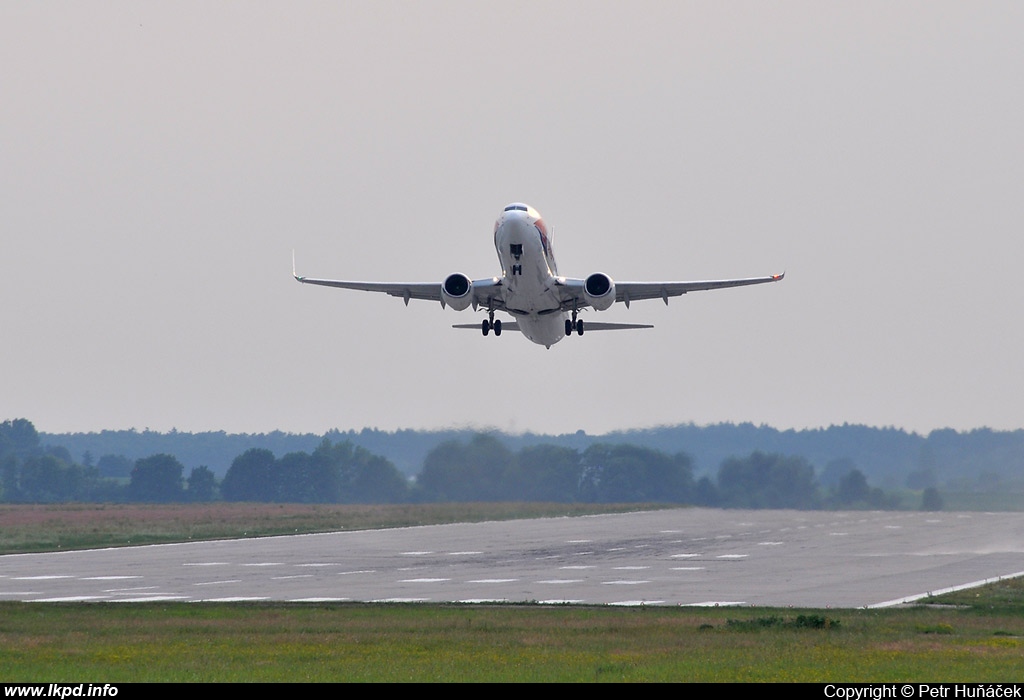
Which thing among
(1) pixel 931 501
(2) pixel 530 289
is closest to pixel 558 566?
(2) pixel 530 289

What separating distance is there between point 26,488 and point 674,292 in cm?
8983

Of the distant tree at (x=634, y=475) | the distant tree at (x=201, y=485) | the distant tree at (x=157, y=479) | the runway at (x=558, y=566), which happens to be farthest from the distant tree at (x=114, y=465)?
the runway at (x=558, y=566)

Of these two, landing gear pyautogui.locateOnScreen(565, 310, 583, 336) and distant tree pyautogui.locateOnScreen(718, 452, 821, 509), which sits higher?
landing gear pyautogui.locateOnScreen(565, 310, 583, 336)

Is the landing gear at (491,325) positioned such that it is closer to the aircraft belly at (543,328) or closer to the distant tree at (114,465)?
the aircraft belly at (543,328)

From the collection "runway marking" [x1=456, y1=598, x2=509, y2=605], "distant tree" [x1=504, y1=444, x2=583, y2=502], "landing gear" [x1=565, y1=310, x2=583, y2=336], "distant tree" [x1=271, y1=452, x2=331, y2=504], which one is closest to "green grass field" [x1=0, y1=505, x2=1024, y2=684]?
"runway marking" [x1=456, y1=598, x2=509, y2=605]

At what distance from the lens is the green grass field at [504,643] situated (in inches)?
832

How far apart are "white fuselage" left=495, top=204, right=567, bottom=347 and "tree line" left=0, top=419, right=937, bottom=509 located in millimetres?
32142

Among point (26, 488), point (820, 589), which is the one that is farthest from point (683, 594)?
point (26, 488)

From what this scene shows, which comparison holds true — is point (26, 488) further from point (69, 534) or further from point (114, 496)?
point (69, 534)

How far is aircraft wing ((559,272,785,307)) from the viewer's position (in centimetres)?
5069

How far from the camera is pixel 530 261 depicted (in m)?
46.9

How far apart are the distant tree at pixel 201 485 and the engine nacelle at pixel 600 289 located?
6882 cm

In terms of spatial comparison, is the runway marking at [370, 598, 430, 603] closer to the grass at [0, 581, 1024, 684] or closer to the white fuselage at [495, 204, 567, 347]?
the grass at [0, 581, 1024, 684]
